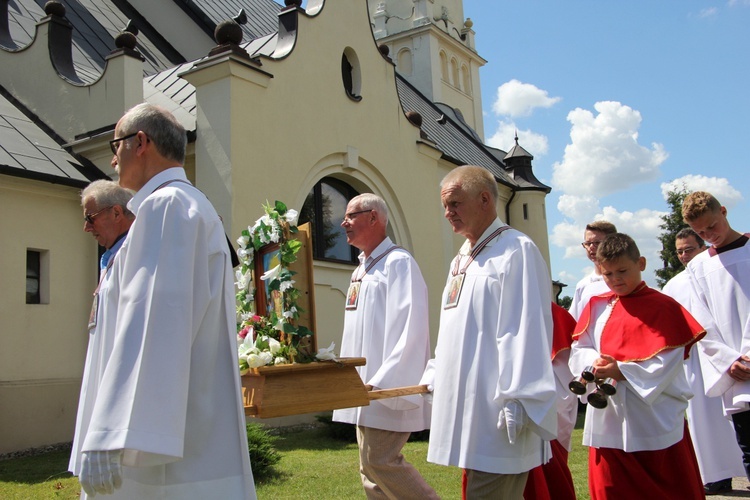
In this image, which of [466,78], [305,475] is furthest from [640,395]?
[466,78]

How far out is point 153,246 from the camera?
2.86 m

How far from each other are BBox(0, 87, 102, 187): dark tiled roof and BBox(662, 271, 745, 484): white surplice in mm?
8982

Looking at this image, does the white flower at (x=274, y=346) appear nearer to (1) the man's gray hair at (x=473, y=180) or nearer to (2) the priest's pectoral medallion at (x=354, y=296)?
(2) the priest's pectoral medallion at (x=354, y=296)

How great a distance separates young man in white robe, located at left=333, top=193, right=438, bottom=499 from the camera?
195 inches

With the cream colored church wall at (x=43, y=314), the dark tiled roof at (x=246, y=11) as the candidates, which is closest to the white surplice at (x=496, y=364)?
the cream colored church wall at (x=43, y=314)

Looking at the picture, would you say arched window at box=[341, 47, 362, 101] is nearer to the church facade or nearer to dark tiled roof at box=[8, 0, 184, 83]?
the church facade

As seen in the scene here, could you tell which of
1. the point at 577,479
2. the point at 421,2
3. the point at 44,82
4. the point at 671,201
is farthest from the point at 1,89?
the point at 671,201

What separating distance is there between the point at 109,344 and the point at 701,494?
11.8 ft

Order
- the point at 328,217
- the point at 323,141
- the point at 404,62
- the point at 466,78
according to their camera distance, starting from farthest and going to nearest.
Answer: the point at 466,78
the point at 404,62
the point at 328,217
the point at 323,141

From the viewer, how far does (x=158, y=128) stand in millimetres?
3232

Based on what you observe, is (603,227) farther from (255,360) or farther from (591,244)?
(255,360)

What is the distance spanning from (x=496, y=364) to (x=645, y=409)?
121 cm

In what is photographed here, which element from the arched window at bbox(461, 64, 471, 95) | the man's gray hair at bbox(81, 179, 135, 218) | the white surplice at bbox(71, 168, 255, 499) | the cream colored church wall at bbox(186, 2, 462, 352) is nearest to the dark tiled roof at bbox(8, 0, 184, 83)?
the cream colored church wall at bbox(186, 2, 462, 352)

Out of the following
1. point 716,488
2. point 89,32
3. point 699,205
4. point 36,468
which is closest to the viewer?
point 699,205
